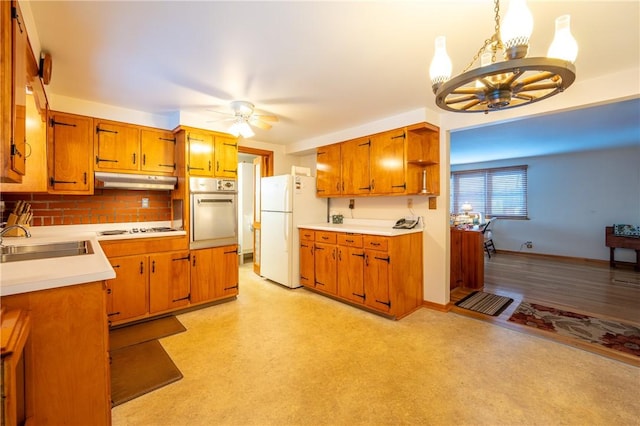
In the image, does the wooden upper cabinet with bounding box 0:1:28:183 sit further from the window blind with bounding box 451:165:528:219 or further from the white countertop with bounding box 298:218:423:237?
the window blind with bounding box 451:165:528:219

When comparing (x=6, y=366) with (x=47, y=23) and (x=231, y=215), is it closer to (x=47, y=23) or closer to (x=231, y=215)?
(x=47, y=23)

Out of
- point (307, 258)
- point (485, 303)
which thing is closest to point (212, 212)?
point (307, 258)

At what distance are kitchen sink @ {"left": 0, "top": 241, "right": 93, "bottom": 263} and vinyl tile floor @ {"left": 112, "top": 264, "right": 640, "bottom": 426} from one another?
3.55 feet

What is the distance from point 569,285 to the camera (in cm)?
427

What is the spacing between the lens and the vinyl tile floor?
5.56 ft

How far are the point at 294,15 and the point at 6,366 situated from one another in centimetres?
196

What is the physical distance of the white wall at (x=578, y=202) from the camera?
5480 mm

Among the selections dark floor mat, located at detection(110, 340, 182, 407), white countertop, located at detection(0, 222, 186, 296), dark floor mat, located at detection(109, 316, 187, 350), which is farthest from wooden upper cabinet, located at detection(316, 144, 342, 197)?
white countertop, located at detection(0, 222, 186, 296)

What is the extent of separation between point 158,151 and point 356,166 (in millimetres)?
2453

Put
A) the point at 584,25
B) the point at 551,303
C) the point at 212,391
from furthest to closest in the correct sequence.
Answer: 1. the point at 551,303
2. the point at 212,391
3. the point at 584,25

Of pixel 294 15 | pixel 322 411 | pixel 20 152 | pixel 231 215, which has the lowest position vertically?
pixel 322 411

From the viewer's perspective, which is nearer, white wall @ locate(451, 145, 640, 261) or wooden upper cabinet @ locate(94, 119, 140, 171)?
wooden upper cabinet @ locate(94, 119, 140, 171)

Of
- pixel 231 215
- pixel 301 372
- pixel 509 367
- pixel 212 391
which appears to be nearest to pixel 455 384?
pixel 509 367

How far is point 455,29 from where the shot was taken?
174cm
